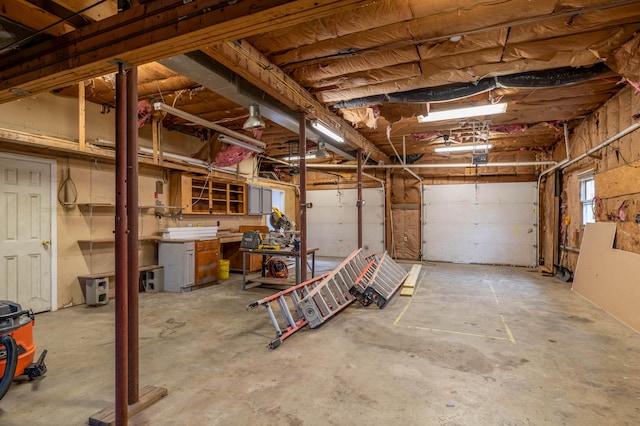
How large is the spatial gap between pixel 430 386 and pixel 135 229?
2.47m

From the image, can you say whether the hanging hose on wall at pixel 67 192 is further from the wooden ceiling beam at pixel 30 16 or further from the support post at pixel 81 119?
the wooden ceiling beam at pixel 30 16

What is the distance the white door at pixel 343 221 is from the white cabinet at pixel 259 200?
1.97m

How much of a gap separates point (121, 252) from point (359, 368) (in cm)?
209

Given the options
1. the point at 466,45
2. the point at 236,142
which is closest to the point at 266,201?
the point at 236,142

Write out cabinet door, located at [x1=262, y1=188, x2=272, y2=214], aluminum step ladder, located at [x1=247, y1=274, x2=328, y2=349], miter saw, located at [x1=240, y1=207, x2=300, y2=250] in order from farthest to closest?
1. cabinet door, located at [x1=262, y1=188, x2=272, y2=214]
2. miter saw, located at [x1=240, y1=207, x2=300, y2=250]
3. aluminum step ladder, located at [x1=247, y1=274, x2=328, y2=349]

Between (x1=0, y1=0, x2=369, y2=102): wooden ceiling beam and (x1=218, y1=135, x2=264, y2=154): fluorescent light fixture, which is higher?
(x1=218, y1=135, x2=264, y2=154): fluorescent light fixture

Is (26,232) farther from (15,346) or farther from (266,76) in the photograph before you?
(266,76)

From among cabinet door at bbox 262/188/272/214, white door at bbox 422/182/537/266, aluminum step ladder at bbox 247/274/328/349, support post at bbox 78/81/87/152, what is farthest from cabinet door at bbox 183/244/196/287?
white door at bbox 422/182/537/266

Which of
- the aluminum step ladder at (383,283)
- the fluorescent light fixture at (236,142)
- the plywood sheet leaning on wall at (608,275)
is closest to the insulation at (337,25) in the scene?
the fluorescent light fixture at (236,142)

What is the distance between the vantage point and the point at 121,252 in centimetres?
204

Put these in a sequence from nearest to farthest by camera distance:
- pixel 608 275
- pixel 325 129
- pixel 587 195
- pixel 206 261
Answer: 1. pixel 608 275
2. pixel 325 129
3. pixel 587 195
4. pixel 206 261

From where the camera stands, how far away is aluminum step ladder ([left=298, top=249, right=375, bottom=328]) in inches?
150

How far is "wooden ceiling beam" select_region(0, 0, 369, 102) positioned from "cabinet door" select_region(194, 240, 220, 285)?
392cm

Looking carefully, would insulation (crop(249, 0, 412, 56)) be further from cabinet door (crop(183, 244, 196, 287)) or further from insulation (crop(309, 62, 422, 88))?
cabinet door (crop(183, 244, 196, 287))
